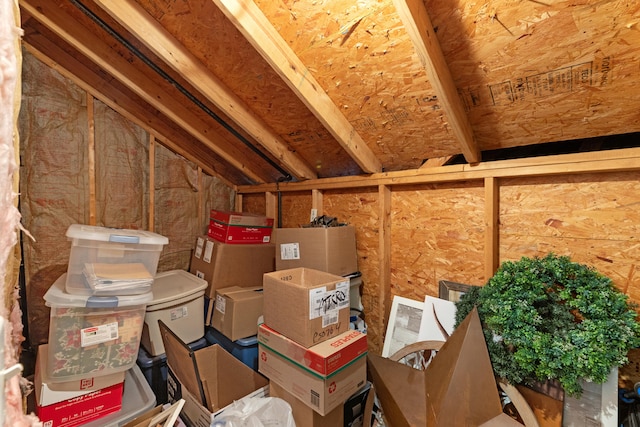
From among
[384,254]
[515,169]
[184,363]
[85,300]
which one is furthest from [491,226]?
[85,300]

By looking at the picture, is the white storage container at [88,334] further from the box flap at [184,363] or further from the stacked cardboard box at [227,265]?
the stacked cardboard box at [227,265]

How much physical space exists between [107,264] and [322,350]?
125 centimetres

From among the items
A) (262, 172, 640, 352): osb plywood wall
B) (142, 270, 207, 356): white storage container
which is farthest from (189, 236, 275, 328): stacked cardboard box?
(262, 172, 640, 352): osb plywood wall

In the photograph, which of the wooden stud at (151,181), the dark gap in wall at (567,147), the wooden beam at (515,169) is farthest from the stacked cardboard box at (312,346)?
the wooden stud at (151,181)

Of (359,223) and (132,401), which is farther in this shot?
(359,223)

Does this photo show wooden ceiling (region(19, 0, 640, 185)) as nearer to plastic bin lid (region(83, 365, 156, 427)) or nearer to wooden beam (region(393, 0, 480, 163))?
wooden beam (region(393, 0, 480, 163))

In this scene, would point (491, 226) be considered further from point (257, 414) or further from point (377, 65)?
point (257, 414)

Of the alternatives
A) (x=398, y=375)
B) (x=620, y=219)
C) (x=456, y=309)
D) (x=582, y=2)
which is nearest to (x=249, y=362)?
(x=398, y=375)

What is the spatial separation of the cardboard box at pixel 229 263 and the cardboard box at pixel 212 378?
0.60 m

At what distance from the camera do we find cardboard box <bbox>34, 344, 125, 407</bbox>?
1396 millimetres

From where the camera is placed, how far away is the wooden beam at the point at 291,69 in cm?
134

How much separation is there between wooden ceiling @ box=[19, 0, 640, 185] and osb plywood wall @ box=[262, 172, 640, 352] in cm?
25

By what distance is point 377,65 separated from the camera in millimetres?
1532

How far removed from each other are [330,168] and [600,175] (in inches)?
66.8
